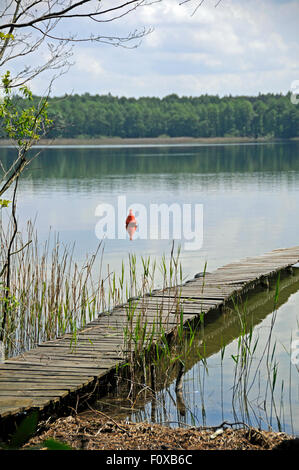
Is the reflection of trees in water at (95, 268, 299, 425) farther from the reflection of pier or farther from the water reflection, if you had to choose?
the water reflection

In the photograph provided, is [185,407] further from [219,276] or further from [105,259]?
[105,259]

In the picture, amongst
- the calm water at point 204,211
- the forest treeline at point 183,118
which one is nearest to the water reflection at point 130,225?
the calm water at point 204,211

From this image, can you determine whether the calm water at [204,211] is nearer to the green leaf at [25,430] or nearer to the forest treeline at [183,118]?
the green leaf at [25,430]

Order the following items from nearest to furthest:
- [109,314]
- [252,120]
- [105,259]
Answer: [109,314], [105,259], [252,120]

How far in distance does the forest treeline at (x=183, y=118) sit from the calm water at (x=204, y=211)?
66429 mm

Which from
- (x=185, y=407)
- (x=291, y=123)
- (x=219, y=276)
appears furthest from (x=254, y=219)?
(x=291, y=123)

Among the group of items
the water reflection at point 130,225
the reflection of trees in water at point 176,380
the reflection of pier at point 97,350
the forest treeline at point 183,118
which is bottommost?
the reflection of trees in water at point 176,380

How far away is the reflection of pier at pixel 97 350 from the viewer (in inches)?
178

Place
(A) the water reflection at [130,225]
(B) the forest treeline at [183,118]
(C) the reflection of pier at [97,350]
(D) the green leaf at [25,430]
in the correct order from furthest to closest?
(B) the forest treeline at [183,118] < (A) the water reflection at [130,225] < (C) the reflection of pier at [97,350] < (D) the green leaf at [25,430]

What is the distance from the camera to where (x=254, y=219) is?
18.1 meters

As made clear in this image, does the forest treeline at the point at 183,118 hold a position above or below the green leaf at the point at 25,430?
above

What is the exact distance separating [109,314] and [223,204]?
48.2ft

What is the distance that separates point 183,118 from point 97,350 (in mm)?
105153
